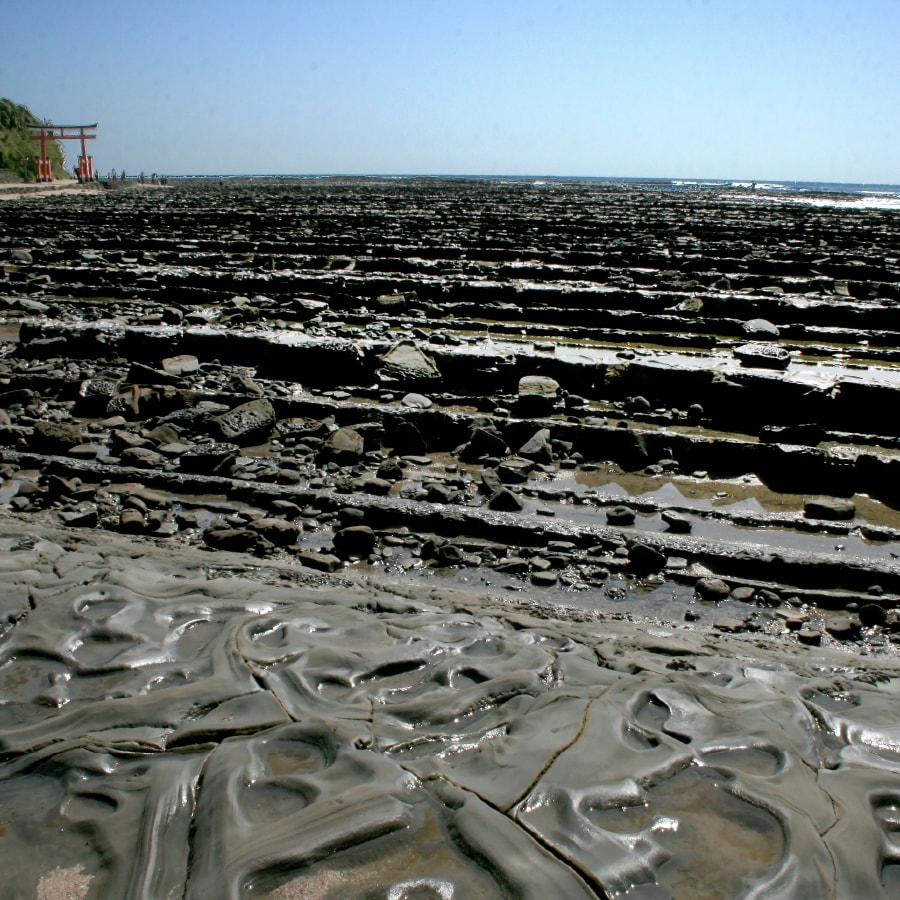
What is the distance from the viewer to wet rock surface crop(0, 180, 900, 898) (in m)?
2.19

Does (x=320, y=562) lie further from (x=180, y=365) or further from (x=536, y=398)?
(x=180, y=365)

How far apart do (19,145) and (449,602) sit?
6489 centimetres

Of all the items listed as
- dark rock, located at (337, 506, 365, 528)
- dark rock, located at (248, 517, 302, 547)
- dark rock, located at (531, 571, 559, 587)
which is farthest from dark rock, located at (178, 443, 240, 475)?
dark rock, located at (531, 571, 559, 587)

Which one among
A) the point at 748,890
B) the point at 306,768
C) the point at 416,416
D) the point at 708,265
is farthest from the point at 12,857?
the point at 708,265

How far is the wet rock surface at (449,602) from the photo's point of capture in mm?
2186

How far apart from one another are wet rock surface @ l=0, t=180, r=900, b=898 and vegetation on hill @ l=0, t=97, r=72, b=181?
53.1m

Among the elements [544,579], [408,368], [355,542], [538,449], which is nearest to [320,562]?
[355,542]

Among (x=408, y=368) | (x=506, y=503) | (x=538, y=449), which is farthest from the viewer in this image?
(x=408, y=368)

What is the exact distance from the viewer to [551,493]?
559 cm

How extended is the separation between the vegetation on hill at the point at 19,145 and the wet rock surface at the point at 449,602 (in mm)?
53080

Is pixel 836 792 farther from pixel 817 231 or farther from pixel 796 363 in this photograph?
pixel 817 231

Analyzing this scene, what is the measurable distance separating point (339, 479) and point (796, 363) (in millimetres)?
5410

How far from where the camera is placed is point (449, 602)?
4.02 meters

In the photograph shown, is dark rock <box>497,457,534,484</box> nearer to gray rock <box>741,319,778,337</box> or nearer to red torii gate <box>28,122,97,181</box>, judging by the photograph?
gray rock <box>741,319,778,337</box>
